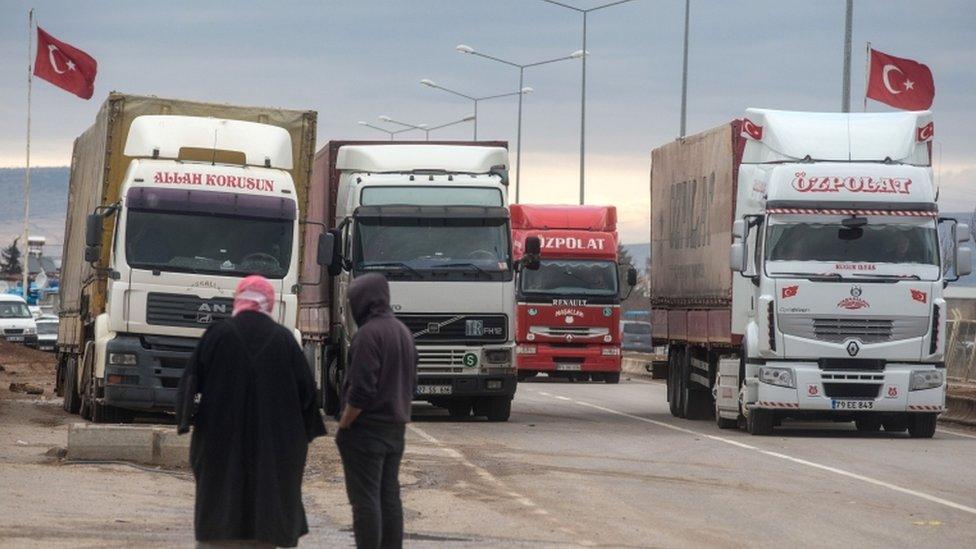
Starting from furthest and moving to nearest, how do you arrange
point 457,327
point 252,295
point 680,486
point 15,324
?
1. point 15,324
2. point 457,327
3. point 680,486
4. point 252,295

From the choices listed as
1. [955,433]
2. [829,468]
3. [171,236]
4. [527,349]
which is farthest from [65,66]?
[829,468]

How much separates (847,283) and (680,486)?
25.7 ft

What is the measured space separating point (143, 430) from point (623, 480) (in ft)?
14.8

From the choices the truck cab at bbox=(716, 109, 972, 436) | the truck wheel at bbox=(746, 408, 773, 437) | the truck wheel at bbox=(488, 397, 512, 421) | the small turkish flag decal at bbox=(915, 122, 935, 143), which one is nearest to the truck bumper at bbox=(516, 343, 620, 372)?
the truck wheel at bbox=(488, 397, 512, 421)

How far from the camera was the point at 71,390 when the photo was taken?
1102 inches

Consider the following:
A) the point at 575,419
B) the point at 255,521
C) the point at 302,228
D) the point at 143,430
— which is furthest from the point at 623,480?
the point at 575,419

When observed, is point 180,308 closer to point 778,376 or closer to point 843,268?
point 778,376

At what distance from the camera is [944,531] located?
13891 millimetres

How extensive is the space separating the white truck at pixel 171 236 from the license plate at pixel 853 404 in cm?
687

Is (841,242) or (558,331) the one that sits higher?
(841,242)

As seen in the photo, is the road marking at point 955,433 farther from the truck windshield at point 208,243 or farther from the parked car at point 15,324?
the parked car at point 15,324

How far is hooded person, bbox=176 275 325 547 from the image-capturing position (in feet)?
30.2

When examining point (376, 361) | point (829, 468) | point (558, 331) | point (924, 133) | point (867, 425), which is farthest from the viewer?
point (558, 331)

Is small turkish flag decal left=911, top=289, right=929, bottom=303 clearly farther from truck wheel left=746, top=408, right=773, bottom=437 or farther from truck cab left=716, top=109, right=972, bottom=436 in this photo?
truck wheel left=746, top=408, right=773, bottom=437
